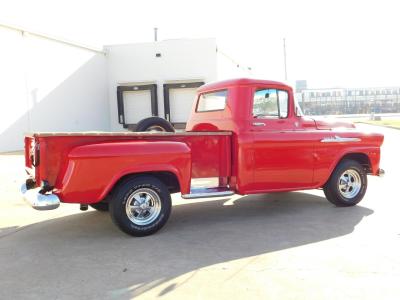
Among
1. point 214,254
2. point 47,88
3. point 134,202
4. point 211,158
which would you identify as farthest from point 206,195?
point 47,88

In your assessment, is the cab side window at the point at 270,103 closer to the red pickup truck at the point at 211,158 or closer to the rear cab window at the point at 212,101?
the red pickup truck at the point at 211,158

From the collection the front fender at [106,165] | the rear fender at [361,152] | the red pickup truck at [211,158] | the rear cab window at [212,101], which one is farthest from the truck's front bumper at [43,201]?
the rear fender at [361,152]

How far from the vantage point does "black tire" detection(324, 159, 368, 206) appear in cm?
692

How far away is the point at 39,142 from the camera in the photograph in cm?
502

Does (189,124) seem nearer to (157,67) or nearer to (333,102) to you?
(157,67)

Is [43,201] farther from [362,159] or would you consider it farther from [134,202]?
[362,159]

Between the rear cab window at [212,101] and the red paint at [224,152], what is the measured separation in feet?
0.29

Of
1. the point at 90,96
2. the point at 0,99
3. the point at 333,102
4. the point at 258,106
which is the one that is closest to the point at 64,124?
the point at 90,96

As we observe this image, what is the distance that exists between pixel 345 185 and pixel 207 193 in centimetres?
250

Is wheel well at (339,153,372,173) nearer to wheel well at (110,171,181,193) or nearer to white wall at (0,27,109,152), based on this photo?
wheel well at (110,171,181,193)

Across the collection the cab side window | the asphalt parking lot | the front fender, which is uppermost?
the cab side window

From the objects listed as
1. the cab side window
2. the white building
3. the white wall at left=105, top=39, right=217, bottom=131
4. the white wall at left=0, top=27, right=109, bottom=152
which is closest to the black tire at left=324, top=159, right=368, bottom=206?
the cab side window

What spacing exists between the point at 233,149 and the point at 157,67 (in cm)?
1781

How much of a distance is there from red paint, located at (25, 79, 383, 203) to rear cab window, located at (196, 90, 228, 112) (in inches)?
3.5
